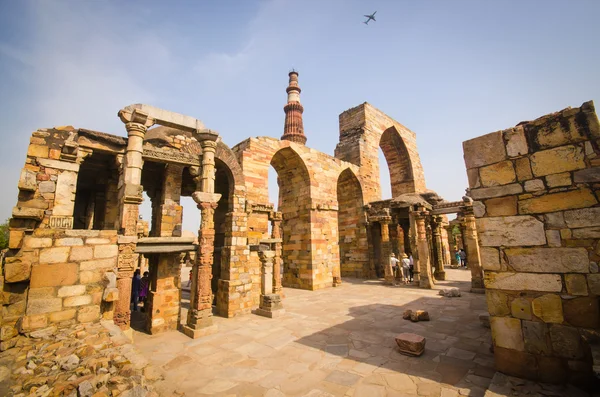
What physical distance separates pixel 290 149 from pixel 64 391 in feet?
36.3

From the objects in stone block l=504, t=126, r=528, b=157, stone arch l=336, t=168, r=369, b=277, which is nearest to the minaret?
stone arch l=336, t=168, r=369, b=277

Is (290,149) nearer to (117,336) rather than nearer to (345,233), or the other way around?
(345,233)

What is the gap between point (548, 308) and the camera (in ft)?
10.6

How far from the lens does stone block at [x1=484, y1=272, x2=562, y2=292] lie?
3.22 meters

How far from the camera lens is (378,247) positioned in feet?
52.4

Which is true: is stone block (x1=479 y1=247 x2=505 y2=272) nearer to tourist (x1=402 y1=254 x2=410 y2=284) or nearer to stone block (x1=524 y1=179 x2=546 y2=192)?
stone block (x1=524 y1=179 x2=546 y2=192)

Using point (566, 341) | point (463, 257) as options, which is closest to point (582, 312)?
point (566, 341)

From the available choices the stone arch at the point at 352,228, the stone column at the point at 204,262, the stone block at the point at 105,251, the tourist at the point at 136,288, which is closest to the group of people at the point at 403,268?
the stone arch at the point at 352,228

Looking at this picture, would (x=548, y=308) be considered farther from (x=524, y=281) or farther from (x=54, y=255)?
(x=54, y=255)

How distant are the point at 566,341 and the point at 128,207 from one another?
26.8 ft

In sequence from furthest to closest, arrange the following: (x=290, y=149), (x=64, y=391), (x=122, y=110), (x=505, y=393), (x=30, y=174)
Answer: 1. (x=290, y=149)
2. (x=122, y=110)
3. (x=30, y=174)
4. (x=505, y=393)
5. (x=64, y=391)

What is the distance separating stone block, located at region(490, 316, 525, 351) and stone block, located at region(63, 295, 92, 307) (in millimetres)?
6858

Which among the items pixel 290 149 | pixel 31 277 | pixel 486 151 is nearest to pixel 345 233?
pixel 290 149

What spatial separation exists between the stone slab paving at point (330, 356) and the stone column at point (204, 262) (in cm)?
42
